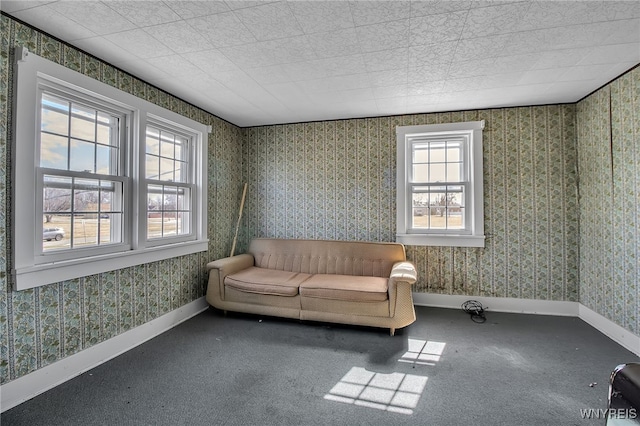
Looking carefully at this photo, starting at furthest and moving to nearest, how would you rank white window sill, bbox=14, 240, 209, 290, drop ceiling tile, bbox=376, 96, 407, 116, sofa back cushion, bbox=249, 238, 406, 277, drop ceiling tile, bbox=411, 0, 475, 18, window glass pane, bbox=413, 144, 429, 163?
window glass pane, bbox=413, 144, 429, 163
sofa back cushion, bbox=249, 238, 406, 277
drop ceiling tile, bbox=376, 96, 407, 116
white window sill, bbox=14, 240, 209, 290
drop ceiling tile, bbox=411, 0, 475, 18

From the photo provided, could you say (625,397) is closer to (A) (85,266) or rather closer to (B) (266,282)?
(B) (266,282)

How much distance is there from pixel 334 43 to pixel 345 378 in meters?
2.42

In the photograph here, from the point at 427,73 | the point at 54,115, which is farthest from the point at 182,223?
the point at 427,73

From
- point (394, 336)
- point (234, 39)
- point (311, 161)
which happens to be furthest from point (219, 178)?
point (394, 336)

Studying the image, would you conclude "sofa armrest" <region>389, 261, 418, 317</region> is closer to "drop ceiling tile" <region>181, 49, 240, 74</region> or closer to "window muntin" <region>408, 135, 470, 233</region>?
"window muntin" <region>408, 135, 470, 233</region>

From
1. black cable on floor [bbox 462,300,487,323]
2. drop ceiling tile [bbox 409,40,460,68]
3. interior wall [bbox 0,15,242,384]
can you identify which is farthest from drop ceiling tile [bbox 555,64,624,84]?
interior wall [bbox 0,15,242,384]

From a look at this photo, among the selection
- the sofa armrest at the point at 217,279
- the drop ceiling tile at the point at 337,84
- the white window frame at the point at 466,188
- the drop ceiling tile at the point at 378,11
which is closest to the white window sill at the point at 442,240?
the white window frame at the point at 466,188

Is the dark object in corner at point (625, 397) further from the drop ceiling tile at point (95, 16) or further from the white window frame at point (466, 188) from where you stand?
the drop ceiling tile at point (95, 16)

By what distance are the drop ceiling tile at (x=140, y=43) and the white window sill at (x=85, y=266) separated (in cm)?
161

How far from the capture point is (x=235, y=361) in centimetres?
241

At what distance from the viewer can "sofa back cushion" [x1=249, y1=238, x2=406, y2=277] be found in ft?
11.7

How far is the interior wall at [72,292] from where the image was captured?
1.86 m

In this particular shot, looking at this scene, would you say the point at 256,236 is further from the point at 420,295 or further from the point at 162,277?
the point at 420,295

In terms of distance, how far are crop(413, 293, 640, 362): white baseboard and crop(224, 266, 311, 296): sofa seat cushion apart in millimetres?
1595
